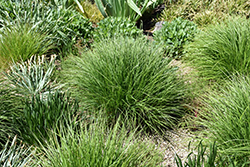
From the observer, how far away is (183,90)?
3166 millimetres

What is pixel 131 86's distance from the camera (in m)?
3.11

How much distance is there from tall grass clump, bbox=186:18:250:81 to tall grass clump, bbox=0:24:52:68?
8.63 feet

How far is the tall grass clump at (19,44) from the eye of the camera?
4035 mm

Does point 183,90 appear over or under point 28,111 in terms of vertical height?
under

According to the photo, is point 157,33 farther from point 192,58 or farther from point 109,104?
point 109,104

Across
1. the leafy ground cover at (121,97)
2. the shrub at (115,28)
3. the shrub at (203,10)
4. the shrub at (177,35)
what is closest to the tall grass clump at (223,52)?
the leafy ground cover at (121,97)

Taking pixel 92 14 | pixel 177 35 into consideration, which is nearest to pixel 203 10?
pixel 177 35

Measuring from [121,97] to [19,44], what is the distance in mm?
2137

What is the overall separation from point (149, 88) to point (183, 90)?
0.45 m

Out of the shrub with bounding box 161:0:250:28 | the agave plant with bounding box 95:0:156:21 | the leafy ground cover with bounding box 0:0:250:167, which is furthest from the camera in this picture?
the shrub with bounding box 161:0:250:28

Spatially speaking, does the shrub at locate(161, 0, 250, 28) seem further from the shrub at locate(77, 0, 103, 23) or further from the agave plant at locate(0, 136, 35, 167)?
the agave plant at locate(0, 136, 35, 167)

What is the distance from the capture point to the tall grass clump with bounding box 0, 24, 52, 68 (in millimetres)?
4035

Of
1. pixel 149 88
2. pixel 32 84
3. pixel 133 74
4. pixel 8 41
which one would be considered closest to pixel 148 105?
pixel 149 88

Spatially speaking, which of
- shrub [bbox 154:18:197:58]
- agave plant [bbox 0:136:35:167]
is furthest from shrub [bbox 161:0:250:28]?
agave plant [bbox 0:136:35:167]
